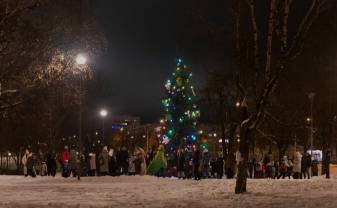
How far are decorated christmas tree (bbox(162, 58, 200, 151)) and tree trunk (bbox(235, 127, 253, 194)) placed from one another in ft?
109

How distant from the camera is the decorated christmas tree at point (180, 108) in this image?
2131 inches

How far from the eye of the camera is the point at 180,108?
178ft

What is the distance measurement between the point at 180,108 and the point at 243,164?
34111 mm

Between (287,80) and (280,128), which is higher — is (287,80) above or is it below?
above

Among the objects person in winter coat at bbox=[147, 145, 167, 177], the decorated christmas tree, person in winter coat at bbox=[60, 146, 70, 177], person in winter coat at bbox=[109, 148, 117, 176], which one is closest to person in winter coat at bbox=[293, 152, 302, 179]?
person in winter coat at bbox=[147, 145, 167, 177]

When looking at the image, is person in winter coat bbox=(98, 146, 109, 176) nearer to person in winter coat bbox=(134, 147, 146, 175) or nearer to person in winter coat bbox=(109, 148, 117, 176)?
person in winter coat bbox=(109, 148, 117, 176)

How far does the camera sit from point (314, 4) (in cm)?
1977

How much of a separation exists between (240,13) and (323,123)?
37.6 m

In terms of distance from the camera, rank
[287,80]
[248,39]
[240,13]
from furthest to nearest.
→ [287,80] → [248,39] → [240,13]

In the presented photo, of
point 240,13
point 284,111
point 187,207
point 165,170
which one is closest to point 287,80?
point 284,111

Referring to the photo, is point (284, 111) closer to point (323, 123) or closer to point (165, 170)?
point (323, 123)

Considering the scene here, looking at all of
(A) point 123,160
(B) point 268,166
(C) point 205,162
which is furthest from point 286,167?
(A) point 123,160

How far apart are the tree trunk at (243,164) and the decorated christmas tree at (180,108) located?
3334cm

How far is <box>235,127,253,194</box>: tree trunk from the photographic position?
20109mm
